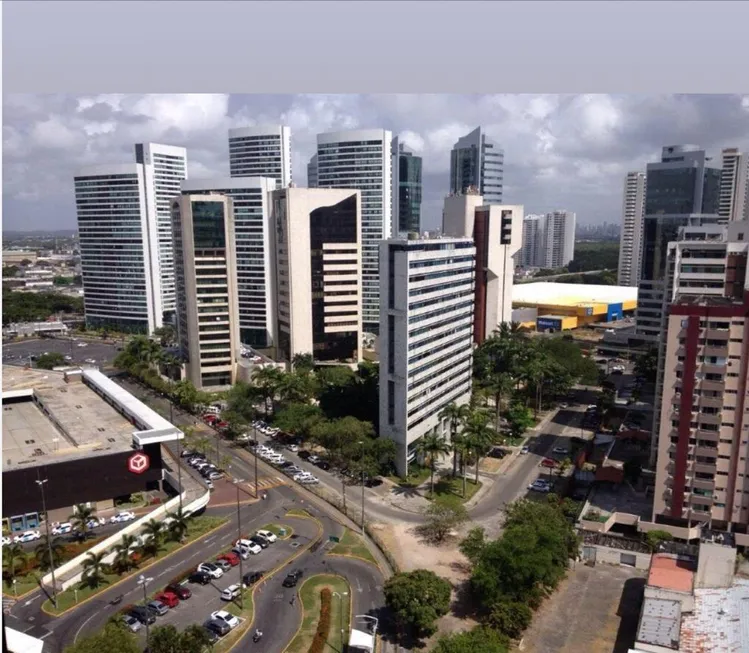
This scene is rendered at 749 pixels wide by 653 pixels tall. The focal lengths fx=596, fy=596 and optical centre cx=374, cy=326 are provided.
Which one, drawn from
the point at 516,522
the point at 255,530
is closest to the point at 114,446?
the point at 255,530

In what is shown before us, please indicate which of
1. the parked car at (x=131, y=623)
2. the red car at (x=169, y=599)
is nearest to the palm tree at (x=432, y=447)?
the red car at (x=169, y=599)

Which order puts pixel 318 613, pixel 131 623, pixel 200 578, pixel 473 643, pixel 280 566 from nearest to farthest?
pixel 473 643 < pixel 131 623 < pixel 318 613 < pixel 200 578 < pixel 280 566

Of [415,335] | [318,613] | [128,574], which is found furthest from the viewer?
[415,335]

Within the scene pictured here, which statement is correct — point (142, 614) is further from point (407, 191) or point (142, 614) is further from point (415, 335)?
point (407, 191)

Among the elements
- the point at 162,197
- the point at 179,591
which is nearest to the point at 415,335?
the point at 179,591

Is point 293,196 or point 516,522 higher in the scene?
point 293,196

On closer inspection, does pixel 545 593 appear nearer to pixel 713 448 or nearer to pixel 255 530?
pixel 713 448
